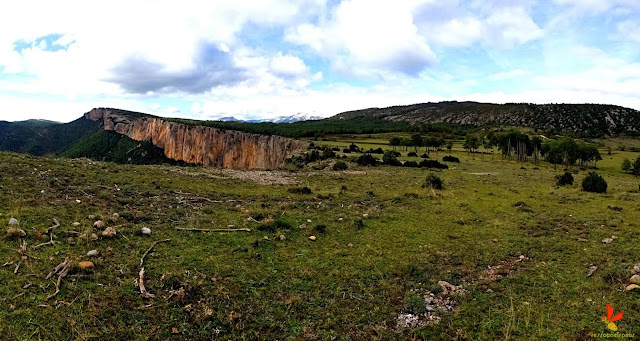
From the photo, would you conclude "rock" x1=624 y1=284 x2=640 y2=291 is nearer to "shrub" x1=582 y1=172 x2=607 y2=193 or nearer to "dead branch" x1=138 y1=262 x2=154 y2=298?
"dead branch" x1=138 y1=262 x2=154 y2=298

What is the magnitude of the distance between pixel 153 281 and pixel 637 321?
9.79 metres

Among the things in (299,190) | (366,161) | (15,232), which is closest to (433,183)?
(299,190)

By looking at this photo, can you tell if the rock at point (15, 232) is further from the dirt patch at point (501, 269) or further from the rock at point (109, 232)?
the dirt patch at point (501, 269)

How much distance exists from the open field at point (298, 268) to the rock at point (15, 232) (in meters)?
0.23

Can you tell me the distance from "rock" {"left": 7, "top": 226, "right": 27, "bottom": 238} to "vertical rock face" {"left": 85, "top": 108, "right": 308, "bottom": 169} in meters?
53.4

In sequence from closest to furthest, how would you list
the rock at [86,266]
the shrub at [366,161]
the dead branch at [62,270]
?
the dead branch at [62,270], the rock at [86,266], the shrub at [366,161]

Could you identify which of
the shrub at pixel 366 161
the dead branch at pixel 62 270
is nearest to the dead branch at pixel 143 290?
the dead branch at pixel 62 270

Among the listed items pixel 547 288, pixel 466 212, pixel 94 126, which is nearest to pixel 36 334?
pixel 547 288

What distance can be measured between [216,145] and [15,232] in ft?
324

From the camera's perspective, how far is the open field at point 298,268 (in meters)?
6.27

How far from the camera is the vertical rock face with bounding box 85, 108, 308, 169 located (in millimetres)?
75875

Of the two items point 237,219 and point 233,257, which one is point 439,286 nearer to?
point 233,257

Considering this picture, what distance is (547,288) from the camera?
8.06m

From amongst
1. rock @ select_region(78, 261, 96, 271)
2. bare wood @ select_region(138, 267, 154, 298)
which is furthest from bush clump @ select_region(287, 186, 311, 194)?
rock @ select_region(78, 261, 96, 271)
